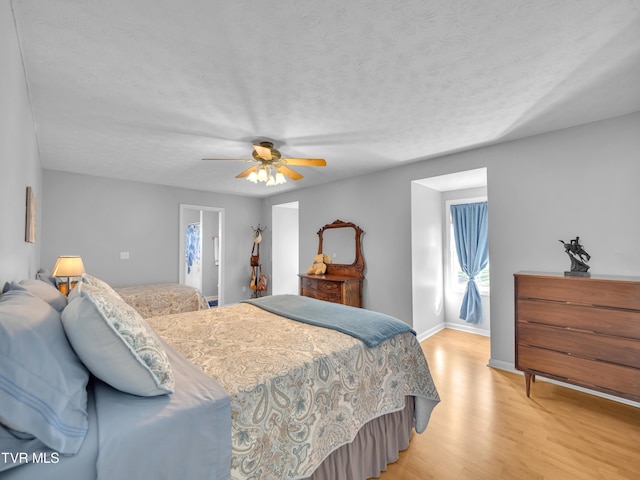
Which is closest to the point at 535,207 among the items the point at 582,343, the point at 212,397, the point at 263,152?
the point at 582,343

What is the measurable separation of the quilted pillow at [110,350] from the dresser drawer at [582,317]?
2896mm

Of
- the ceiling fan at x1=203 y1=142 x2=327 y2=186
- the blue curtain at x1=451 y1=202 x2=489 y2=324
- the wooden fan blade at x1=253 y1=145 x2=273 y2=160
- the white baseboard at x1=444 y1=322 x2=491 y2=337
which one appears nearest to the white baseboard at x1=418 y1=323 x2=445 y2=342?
the white baseboard at x1=444 y1=322 x2=491 y2=337

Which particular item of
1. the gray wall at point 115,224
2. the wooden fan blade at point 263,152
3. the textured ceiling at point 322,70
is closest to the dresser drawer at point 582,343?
the textured ceiling at point 322,70

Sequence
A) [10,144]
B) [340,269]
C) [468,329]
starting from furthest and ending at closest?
[340,269] → [468,329] → [10,144]

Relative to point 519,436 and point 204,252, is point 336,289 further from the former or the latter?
point 204,252

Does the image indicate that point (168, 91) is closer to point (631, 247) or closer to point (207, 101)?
→ point (207, 101)

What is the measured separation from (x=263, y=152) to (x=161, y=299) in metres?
2.72

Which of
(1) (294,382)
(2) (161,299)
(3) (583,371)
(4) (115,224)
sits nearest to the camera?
(1) (294,382)

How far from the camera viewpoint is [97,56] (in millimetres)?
1735

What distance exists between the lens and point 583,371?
2.34 metres

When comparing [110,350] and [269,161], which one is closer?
[110,350]

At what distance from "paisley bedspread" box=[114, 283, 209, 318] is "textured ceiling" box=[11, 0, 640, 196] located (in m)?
2.01

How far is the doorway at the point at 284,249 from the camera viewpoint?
645 cm

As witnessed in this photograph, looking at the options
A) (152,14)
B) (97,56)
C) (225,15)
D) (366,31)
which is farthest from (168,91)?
(366,31)
